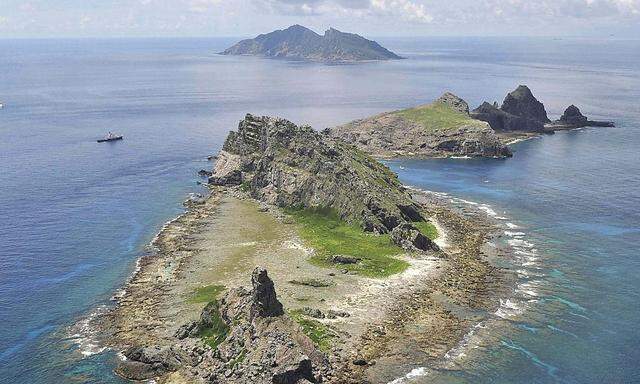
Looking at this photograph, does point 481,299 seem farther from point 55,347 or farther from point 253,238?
point 55,347

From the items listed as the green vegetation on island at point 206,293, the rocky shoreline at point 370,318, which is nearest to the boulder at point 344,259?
the rocky shoreline at point 370,318

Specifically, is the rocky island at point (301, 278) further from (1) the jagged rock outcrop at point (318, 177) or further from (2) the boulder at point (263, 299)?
(1) the jagged rock outcrop at point (318, 177)

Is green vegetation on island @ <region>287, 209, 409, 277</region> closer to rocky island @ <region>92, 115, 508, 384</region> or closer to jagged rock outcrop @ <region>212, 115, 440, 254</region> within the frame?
rocky island @ <region>92, 115, 508, 384</region>

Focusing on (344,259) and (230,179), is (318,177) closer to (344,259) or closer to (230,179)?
(230,179)

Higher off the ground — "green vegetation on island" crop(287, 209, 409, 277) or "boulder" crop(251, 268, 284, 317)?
"boulder" crop(251, 268, 284, 317)

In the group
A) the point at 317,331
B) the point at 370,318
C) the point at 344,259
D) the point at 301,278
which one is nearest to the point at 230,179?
the point at 344,259

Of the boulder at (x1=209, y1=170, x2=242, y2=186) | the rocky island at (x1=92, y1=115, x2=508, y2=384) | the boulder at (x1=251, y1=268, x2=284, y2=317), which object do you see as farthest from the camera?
the boulder at (x1=209, y1=170, x2=242, y2=186)

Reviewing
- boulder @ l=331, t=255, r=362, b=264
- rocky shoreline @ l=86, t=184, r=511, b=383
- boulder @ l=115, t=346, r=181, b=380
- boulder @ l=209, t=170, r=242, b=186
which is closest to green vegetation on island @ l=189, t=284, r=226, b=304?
rocky shoreline @ l=86, t=184, r=511, b=383
